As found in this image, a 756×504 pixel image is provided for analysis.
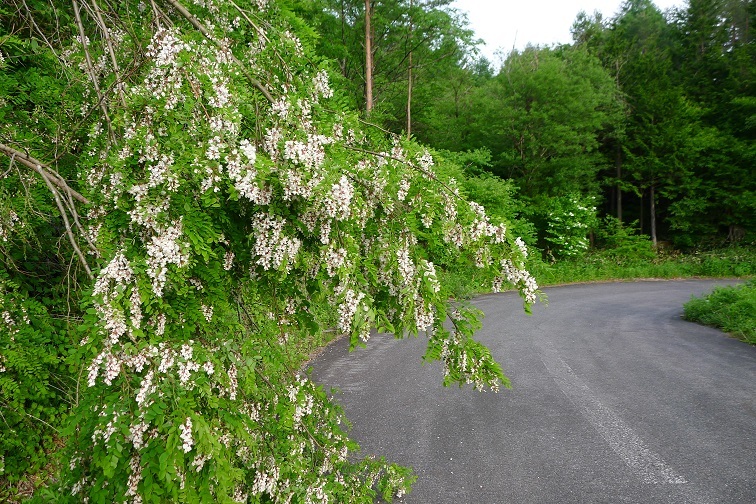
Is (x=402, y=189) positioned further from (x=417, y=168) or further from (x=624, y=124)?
(x=624, y=124)

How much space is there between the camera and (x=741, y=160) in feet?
82.9

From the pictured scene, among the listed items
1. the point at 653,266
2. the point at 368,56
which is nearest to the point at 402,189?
the point at 368,56

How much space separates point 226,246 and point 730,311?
12.8 metres

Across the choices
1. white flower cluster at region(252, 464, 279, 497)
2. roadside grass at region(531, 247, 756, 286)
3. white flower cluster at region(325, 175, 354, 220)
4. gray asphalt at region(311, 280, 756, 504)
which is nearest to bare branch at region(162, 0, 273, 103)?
white flower cluster at region(325, 175, 354, 220)

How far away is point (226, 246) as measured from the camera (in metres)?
2.30

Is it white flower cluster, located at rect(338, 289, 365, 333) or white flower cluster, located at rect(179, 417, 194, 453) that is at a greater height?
white flower cluster, located at rect(338, 289, 365, 333)

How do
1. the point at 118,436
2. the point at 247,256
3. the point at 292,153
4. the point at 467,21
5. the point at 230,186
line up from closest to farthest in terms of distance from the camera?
the point at 118,436, the point at 230,186, the point at 292,153, the point at 247,256, the point at 467,21

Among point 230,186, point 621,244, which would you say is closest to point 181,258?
point 230,186

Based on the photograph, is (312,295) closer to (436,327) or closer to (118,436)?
(436,327)

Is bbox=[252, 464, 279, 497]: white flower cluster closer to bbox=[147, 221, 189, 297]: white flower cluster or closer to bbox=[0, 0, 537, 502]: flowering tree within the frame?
bbox=[0, 0, 537, 502]: flowering tree

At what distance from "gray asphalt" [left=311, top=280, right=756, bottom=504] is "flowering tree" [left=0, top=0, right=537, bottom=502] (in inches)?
103

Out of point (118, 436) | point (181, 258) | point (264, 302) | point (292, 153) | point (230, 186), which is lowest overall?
point (118, 436)

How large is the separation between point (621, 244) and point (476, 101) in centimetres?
1132

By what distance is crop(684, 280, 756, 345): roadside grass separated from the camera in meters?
10.0
